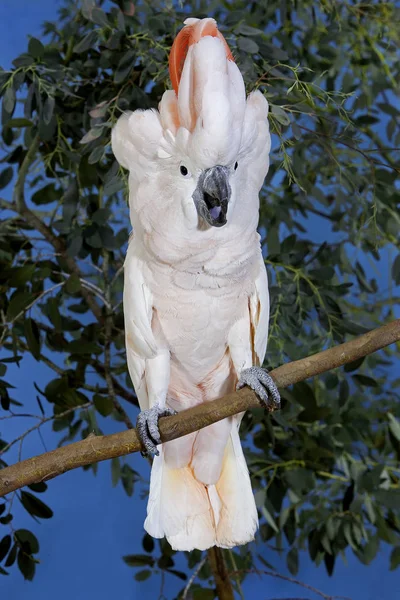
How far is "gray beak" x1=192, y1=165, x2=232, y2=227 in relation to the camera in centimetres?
81

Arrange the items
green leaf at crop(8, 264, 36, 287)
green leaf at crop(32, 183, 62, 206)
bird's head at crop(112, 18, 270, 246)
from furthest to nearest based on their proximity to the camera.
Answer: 1. green leaf at crop(32, 183, 62, 206)
2. green leaf at crop(8, 264, 36, 287)
3. bird's head at crop(112, 18, 270, 246)

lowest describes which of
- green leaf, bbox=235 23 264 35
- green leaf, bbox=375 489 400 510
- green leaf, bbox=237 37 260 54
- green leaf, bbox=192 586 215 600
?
green leaf, bbox=192 586 215 600

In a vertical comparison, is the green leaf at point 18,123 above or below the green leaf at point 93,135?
below

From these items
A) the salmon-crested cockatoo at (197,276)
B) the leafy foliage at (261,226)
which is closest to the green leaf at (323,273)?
the leafy foliage at (261,226)

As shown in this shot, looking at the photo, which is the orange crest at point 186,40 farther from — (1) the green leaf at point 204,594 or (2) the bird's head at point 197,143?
(1) the green leaf at point 204,594

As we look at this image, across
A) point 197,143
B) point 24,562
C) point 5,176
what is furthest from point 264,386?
point 5,176

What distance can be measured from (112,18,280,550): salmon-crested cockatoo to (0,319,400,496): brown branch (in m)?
0.03

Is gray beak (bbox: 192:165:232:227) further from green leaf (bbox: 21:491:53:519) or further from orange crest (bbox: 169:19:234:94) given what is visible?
green leaf (bbox: 21:491:53:519)

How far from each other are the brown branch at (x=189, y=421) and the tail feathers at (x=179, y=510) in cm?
14

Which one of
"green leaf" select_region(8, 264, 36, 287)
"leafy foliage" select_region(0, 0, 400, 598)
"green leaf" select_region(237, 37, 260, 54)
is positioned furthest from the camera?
"green leaf" select_region(8, 264, 36, 287)

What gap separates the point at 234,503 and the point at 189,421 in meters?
0.20

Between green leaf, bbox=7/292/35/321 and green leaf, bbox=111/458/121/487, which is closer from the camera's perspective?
green leaf, bbox=7/292/35/321

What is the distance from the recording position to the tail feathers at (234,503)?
1.02 m

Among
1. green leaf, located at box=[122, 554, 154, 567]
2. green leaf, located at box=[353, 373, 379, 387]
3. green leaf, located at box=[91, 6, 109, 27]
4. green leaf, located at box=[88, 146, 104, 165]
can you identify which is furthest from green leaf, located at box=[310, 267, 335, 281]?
green leaf, located at box=[122, 554, 154, 567]
